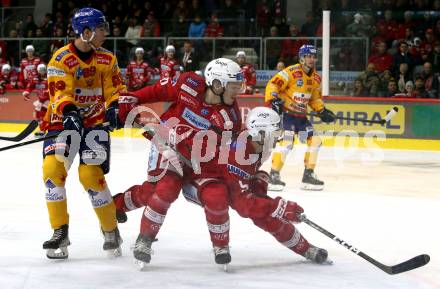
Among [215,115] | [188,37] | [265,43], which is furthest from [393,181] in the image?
[188,37]

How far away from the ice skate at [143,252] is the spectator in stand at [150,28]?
484 inches

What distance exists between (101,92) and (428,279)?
2.23m

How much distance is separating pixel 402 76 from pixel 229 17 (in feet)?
13.9

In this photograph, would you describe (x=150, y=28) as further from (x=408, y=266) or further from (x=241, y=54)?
(x=408, y=266)

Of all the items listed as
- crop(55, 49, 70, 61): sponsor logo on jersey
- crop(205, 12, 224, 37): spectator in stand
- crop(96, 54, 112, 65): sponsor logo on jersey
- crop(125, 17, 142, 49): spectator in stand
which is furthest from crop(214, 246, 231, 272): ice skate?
crop(125, 17, 142, 49): spectator in stand

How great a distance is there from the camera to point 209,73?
16.7 ft

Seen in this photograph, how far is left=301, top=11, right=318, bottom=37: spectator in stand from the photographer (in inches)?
596

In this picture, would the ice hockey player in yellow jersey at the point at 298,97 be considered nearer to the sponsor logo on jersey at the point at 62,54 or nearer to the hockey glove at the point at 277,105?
the hockey glove at the point at 277,105

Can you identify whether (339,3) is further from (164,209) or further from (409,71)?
(164,209)

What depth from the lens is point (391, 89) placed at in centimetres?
1336

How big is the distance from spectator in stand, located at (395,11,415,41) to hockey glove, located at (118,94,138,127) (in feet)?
33.8

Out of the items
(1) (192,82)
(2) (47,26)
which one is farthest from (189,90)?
(2) (47,26)

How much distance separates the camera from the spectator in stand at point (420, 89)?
518 inches

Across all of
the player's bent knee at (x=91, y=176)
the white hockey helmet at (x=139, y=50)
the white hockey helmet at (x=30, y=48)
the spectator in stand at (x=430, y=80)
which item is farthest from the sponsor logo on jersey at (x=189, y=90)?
the white hockey helmet at (x=30, y=48)
